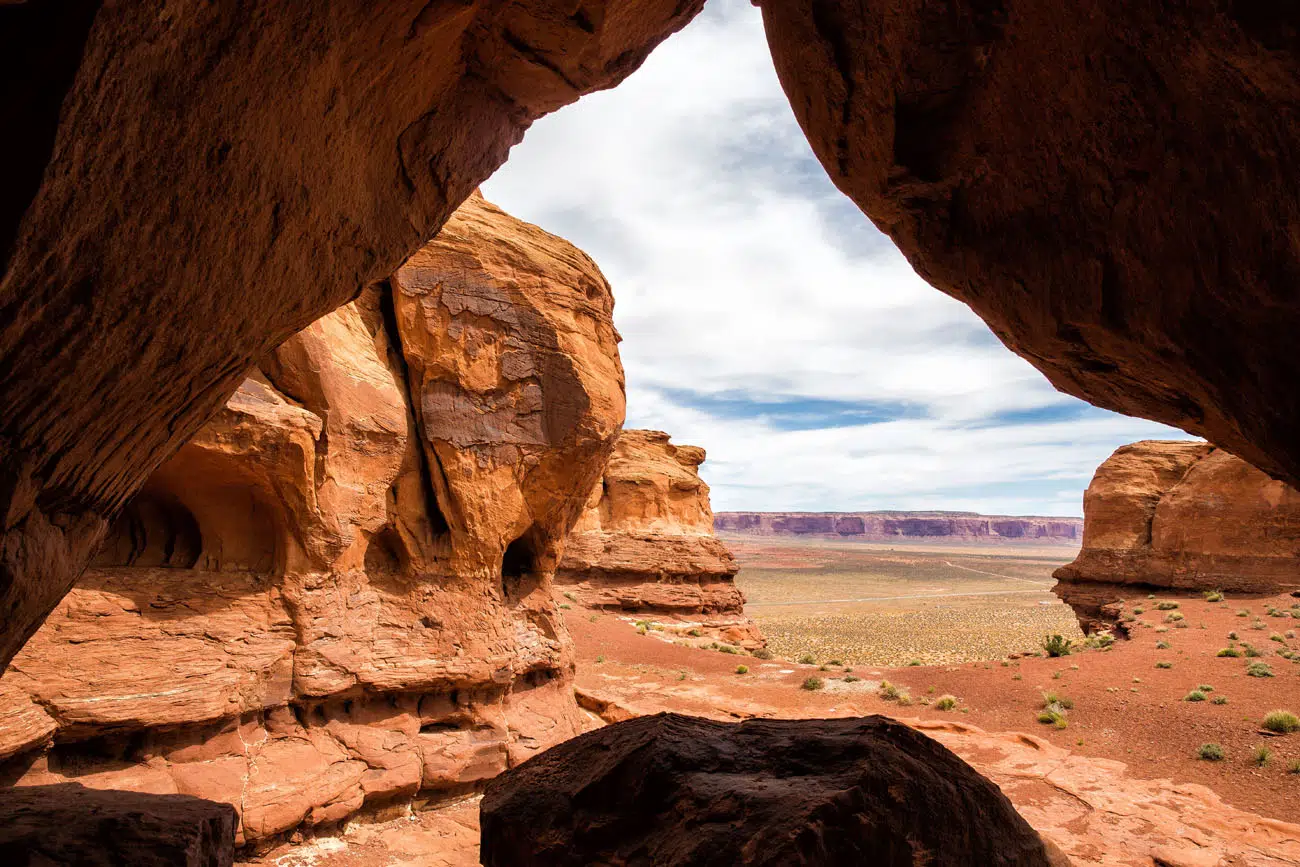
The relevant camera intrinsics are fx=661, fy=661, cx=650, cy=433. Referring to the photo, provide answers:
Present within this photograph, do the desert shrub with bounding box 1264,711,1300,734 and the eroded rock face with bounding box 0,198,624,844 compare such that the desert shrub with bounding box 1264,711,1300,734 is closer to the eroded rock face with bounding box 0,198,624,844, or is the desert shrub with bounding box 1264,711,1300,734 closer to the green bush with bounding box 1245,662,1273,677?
the green bush with bounding box 1245,662,1273,677

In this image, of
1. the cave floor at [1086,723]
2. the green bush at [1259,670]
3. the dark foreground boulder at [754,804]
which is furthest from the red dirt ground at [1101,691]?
the dark foreground boulder at [754,804]

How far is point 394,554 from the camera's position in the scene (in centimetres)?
1023

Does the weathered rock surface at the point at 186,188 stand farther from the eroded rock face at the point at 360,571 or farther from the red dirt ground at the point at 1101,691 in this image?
the red dirt ground at the point at 1101,691

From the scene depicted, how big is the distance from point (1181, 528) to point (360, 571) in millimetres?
30891

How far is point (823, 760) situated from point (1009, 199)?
13.0 feet

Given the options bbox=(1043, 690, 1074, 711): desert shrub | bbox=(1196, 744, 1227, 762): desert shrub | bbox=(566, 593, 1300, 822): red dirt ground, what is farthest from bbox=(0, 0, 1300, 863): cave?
bbox=(1043, 690, 1074, 711): desert shrub

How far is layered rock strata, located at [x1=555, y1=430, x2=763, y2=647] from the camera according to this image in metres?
28.8

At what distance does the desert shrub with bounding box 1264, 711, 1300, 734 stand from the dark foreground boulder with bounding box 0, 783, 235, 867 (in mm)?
16438

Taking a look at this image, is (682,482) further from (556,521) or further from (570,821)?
(570,821)

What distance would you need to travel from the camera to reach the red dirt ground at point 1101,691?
11406mm

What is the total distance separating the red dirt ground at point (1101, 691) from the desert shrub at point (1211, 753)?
13cm

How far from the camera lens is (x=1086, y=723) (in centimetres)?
1376

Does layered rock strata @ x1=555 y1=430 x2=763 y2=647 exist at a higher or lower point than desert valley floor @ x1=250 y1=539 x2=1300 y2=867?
higher

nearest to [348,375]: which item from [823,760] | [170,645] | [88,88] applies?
[170,645]
